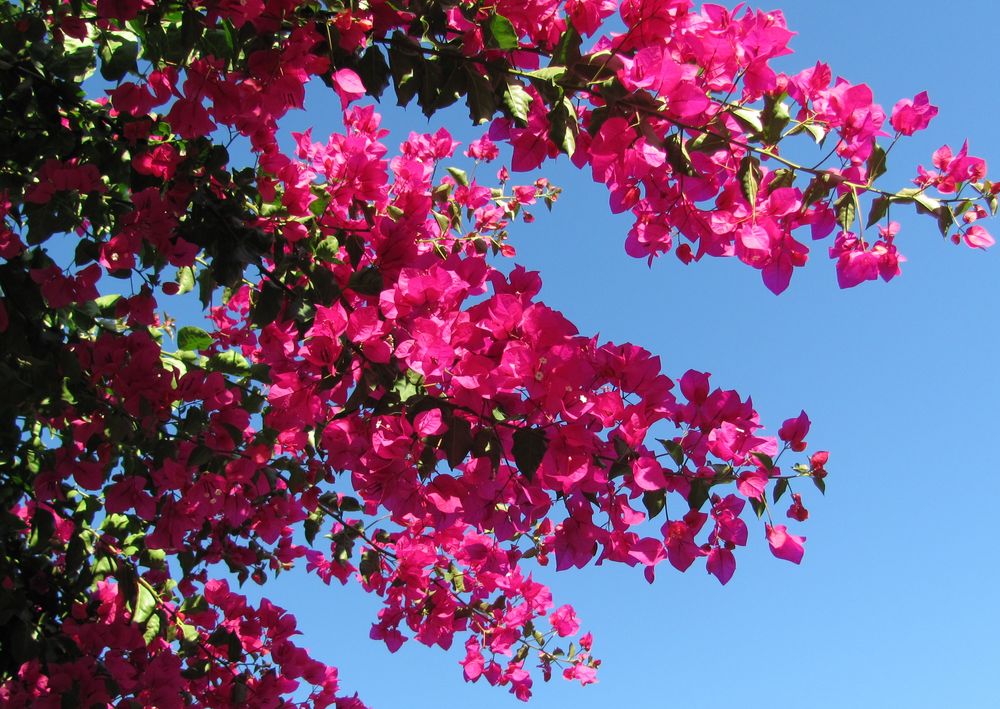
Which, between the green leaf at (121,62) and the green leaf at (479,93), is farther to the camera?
the green leaf at (121,62)

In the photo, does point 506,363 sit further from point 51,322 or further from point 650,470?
point 51,322

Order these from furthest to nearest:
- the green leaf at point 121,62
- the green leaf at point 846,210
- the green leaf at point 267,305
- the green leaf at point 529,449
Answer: the green leaf at point 121,62, the green leaf at point 267,305, the green leaf at point 846,210, the green leaf at point 529,449

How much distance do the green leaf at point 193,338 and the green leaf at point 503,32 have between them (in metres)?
1.58

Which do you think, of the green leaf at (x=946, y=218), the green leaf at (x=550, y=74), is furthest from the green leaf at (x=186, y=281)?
the green leaf at (x=946, y=218)

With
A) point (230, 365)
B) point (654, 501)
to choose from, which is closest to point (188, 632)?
point (230, 365)

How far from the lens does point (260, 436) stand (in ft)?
7.86

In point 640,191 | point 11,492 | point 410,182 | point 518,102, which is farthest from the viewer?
point 11,492

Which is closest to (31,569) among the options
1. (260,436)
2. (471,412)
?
(260,436)

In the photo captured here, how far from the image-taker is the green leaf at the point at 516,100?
1960 mm

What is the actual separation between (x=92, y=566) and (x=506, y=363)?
223 cm

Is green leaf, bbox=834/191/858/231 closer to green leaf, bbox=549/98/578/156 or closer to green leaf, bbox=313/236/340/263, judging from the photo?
green leaf, bbox=549/98/578/156

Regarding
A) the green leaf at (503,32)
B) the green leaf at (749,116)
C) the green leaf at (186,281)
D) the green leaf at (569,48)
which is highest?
the green leaf at (186,281)

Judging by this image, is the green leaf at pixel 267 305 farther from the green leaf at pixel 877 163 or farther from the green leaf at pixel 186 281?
the green leaf at pixel 877 163

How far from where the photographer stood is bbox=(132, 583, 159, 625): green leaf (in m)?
2.95
